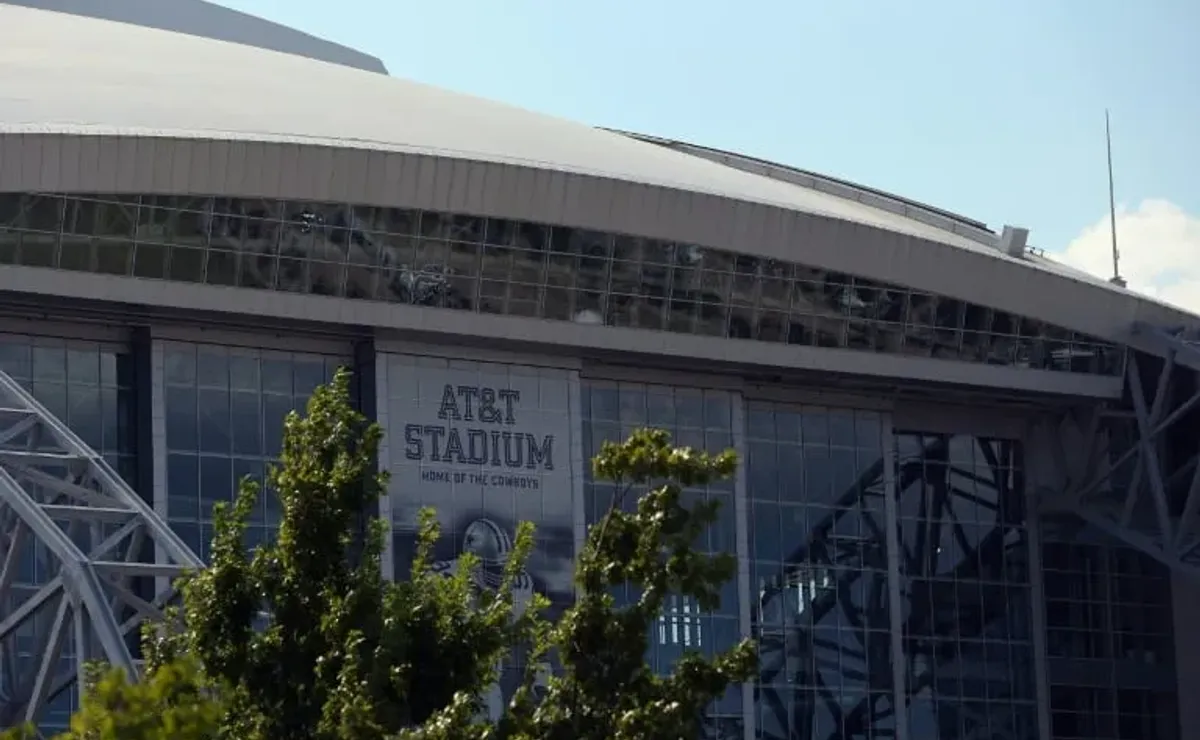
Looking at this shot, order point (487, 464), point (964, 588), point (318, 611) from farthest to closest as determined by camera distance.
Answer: point (964, 588), point (487, 464), point (318, 611)

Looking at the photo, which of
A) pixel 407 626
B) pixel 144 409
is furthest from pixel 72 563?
pixel 144 409

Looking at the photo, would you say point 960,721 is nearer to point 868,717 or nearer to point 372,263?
point 868,717

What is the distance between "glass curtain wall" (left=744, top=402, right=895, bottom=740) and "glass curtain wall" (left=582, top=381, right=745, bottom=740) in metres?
0.97

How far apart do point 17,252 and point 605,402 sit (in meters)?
11.5

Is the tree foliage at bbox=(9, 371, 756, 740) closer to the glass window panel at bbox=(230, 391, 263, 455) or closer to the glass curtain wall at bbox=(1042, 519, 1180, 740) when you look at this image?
the glass window panel at bbox=(230, 391, 263, 455)

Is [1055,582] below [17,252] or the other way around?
below

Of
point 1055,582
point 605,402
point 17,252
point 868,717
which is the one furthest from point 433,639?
point 1055,582

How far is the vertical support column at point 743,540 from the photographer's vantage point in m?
50.7

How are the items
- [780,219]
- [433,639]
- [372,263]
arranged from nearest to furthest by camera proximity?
1. [433,639]
2. [372,263]
3. [780,219]

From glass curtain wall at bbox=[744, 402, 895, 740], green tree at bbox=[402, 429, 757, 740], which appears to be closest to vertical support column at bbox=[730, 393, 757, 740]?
glass curtain wall at bbox=[744, 402, 895, 740]

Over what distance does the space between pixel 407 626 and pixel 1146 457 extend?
34.3 meters

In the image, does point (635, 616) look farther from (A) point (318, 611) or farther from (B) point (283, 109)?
(B) point (283, 109)

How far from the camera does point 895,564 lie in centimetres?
5359

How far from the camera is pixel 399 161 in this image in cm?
4672
